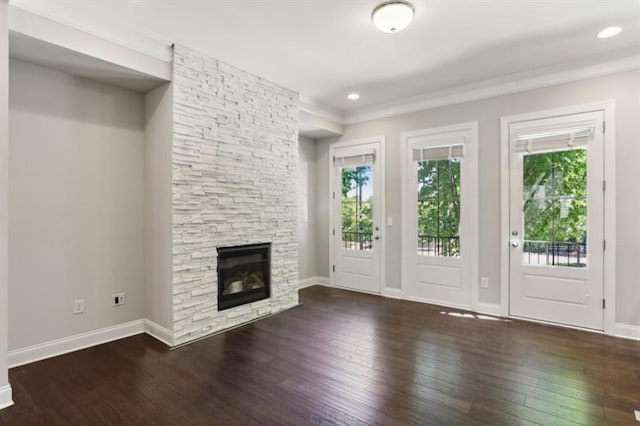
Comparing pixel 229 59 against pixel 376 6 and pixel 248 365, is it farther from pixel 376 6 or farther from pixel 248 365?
pixel 248 365

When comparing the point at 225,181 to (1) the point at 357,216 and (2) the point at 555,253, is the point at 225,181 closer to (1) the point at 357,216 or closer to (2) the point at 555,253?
(1) the point at 357,216

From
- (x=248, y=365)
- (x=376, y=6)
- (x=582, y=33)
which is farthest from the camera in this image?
(x=582, y=33)

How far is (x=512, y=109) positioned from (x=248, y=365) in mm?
4027

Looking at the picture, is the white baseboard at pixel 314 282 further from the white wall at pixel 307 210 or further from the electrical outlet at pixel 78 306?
the electrical outlet at pixel 78 306

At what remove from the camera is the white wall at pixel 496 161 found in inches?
128

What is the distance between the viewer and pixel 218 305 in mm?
3506

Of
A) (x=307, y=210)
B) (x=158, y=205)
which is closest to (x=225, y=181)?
(x=158, y=205)

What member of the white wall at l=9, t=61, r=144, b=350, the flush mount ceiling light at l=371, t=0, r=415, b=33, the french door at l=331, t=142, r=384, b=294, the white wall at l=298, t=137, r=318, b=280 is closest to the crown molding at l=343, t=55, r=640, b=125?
the french door at l=331, t=142, r=384, b=294

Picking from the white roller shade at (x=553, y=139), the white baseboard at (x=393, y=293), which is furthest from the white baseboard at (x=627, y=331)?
the white baseboard at (x=393, y=293)

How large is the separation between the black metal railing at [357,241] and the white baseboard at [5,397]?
4.09 meters

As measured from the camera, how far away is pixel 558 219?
3.61 m

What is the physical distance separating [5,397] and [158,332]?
47.9 inches

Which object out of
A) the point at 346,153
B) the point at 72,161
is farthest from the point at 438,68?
the point at 72,161

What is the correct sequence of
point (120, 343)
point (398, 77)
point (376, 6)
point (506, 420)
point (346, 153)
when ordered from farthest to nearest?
point (346, 153) → point (398, 77) → point (120, 343) → point (376, 6) → point (506, 420)
